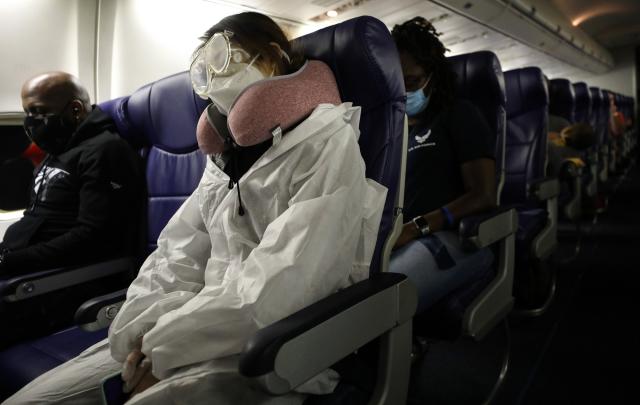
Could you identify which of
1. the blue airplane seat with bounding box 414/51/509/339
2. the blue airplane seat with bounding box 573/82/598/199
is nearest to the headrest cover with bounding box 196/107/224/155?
the blue airplane seat with bounding box 414/51/509/339

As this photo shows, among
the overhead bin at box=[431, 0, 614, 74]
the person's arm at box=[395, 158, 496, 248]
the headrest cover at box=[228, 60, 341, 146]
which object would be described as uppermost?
the overhead bin at box=[431, 0, 614, 74]

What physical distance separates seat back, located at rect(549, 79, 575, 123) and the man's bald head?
4300 mm

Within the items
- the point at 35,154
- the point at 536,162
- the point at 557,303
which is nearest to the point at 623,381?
the point at 557,303

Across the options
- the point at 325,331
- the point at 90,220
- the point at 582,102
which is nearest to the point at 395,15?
the point at 582,102

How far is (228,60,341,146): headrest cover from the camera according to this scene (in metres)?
1.08

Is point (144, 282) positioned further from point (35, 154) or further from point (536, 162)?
point (536, 162)

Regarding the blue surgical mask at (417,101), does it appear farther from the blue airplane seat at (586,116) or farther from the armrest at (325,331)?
the blue airplane seat at (586,116)

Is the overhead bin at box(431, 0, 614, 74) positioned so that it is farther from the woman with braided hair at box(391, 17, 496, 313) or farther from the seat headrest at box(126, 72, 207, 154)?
the seat headrest at box(126, 72, 207, 154)

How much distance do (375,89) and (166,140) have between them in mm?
1184

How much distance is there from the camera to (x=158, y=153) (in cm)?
206

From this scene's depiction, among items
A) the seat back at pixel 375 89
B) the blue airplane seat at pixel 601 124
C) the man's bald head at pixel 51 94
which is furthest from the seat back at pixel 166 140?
the blue airplane seat at pixel 601 124

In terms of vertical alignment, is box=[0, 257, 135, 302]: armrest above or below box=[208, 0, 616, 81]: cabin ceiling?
below

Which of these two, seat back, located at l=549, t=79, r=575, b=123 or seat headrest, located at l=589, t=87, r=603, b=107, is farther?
seat headrest, located at l=589, t=87, r=603, b=107

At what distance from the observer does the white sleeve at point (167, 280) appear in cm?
114
